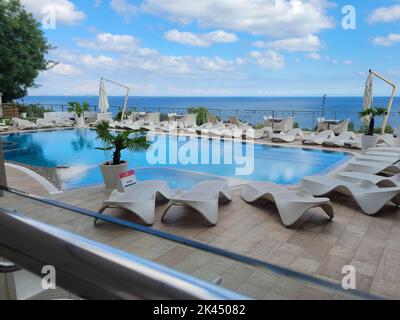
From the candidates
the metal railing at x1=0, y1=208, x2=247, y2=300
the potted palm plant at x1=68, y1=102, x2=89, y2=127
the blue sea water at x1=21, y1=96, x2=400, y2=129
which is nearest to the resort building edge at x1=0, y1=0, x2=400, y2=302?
the metal railing at x1=0, y1=208, x2=247, y2=300

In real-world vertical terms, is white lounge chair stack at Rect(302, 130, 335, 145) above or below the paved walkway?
above

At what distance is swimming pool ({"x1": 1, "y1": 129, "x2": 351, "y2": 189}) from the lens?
6.90m

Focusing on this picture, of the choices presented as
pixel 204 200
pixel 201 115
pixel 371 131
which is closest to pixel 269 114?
pixel 201 115

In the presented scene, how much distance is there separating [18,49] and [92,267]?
21013 mm

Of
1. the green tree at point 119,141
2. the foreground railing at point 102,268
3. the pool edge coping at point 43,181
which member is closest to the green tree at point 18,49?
the pool edge coping at point 43,181

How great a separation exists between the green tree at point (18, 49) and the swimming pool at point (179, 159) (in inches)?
308

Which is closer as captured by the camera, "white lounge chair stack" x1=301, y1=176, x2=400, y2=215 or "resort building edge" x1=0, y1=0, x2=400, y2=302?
"resort building edge" x1=0, y1=0, x2=400, y2=302

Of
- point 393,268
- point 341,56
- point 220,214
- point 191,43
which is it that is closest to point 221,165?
point 220,214

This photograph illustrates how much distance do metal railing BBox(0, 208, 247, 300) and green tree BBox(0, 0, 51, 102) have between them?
794 inches

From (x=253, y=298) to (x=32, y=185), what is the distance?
227 inches

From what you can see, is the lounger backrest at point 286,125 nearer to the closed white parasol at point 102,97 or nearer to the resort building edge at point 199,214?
the resort building edge at point 199,214

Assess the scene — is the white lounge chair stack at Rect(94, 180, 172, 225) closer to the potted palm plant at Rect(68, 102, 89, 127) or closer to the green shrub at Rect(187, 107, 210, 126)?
the green shrub at Rect(187, 107, 210, 126)
